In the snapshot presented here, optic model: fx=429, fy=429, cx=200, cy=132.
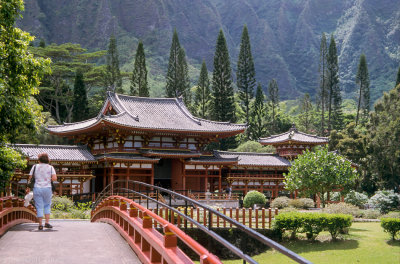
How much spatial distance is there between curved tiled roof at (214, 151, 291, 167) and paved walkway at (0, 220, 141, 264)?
25478 mm

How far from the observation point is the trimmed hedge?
2002 centimetres

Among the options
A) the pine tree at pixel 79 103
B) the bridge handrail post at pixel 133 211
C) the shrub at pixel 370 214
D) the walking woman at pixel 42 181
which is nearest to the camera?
the bridge handrail post at pixel 133 211

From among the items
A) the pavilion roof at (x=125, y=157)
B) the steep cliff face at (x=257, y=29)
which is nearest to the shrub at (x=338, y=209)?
the pavilion roof at (x=125, y=157)

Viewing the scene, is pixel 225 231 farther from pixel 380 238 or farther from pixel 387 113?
pixel 387 113

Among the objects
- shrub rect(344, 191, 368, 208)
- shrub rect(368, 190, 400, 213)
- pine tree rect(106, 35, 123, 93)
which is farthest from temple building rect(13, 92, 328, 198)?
pine tree rect(106, 35, 123, 93)

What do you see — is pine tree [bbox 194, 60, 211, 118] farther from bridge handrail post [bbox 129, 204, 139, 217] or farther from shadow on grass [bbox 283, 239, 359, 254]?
bridge handrail post [bbox 129, 204, 139, 217]

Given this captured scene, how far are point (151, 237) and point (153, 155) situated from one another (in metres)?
24.1

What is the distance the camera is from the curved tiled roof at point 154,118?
105ft

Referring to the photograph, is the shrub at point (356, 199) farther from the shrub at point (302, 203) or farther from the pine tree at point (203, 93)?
the pine tree at point (203, 93)

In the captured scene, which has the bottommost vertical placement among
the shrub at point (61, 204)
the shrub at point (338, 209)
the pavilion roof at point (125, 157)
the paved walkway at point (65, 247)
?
the shrub at point (338, 209)

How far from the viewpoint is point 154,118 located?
1342 inches

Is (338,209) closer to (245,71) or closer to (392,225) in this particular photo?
(392,225)

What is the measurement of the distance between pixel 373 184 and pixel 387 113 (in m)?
7.67

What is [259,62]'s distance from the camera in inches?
5325
